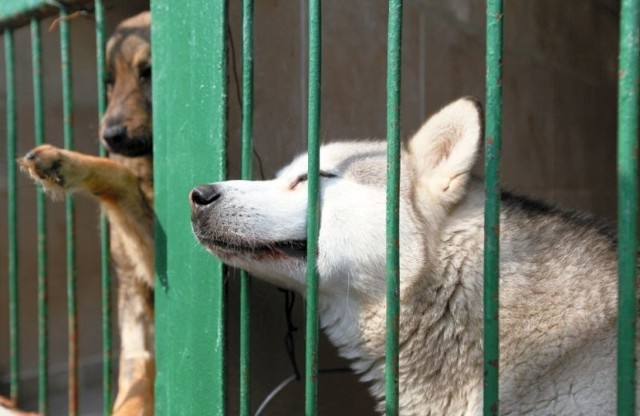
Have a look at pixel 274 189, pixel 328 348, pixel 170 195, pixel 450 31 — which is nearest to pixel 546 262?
pixel 274 189

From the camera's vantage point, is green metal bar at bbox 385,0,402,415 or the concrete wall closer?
green metal bar at bbox 385,0,402,415

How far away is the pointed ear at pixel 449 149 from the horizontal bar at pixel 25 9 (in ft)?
4.74

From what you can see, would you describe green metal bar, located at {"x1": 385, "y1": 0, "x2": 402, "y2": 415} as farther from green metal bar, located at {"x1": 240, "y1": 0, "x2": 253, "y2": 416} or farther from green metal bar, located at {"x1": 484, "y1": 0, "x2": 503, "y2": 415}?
green metal bar, located at {"x1": 240, "y1": 0, "x2": 253, "y2": 416}

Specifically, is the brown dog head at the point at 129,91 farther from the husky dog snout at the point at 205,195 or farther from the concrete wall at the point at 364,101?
the husky dog snout at the point at 205,195

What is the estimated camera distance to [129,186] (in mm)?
2850

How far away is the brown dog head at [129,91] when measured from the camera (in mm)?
3197

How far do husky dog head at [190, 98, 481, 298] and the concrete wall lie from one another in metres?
0.70

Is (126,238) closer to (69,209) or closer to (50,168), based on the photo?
(69,209)

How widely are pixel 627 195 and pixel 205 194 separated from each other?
1.15 meters

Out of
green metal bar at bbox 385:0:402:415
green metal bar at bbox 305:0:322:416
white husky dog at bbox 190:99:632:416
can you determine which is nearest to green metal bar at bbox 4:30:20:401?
white husky dog at bbox 190:99:632:416

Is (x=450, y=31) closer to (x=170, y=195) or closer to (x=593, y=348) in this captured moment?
(x=170, y=195)

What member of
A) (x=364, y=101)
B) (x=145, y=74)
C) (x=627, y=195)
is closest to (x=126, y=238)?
(x=145, y=74)

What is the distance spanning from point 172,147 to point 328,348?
1.38 metres

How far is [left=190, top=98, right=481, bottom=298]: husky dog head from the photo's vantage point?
191cm
